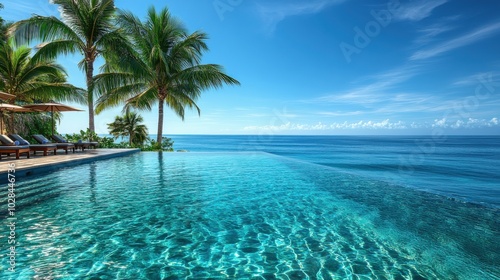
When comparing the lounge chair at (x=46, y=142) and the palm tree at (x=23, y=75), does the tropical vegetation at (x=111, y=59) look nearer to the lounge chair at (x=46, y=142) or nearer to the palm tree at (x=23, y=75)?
the palm tree at (x=23, y=75)

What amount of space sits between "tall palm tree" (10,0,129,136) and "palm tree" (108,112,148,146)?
12.5 m

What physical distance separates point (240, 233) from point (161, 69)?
1416cm

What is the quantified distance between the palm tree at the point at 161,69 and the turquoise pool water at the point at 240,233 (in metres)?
9.72

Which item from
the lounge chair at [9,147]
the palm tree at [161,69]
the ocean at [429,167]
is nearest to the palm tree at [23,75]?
the palm tree at [161,69]

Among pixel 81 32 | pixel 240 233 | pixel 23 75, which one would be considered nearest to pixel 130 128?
pixel 23 75

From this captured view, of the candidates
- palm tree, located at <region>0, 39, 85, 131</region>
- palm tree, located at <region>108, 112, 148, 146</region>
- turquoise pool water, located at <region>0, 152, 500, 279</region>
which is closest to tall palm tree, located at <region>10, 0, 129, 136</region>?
palm tree, located at <region>0, 39, 85, 131</region>

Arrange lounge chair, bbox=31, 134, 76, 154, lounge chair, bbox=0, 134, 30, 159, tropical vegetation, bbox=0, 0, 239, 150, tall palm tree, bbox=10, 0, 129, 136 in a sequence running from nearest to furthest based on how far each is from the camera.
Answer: lounge chair, bbox=0, 134, 30, 159 < lounge chair, bbox=31, 134, 76, 154 < tall palm tree, bbox=10, 0, 129, 136 < tropical vegetation, bbox=0, 0, 239, 150

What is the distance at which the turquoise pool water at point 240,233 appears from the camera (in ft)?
9.34

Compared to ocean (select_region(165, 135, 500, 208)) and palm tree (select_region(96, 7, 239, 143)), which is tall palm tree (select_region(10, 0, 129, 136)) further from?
ocean (select_region(165, 135, 500, 208))

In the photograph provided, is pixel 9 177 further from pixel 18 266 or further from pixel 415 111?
pixel 415 111

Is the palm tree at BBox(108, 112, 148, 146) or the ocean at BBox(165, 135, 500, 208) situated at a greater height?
the palm tree at BBox(108, 112, 148, 146)

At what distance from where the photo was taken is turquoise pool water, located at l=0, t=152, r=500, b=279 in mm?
2846

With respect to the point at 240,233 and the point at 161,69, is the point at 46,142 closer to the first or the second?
the point at 161,69

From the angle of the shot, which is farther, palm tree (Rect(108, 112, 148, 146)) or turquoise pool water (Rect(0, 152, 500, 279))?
palm tree (Rect(108, 112, 148, 146))
